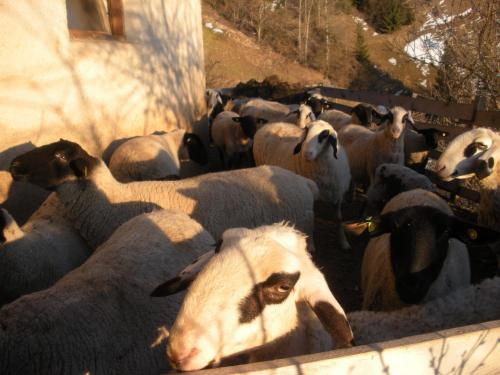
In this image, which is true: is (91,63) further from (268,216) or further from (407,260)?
(407,260)

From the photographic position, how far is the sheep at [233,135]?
827cm

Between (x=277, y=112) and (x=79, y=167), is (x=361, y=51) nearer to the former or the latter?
(x=277, y=112)

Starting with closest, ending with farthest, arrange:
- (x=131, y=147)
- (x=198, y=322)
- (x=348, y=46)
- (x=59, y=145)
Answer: (x=198, y=322)
(x=59, y=145)
(x=131, y=147)
(x=348, y=46)

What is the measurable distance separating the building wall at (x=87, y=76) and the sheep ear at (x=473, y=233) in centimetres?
452

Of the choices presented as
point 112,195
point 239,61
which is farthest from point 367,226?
point 239,61

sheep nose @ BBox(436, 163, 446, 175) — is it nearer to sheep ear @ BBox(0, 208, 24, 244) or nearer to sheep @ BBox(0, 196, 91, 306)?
sheep @ BBox(0, 196, 91, 306)

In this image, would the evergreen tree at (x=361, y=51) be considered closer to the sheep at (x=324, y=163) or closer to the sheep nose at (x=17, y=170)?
the sheep at (x=324, y=163)

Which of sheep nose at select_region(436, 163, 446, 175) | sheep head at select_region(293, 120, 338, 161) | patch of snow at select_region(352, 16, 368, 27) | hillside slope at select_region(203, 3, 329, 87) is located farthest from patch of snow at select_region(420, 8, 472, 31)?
patch of snow at select_region(352, 16, 368, 27)

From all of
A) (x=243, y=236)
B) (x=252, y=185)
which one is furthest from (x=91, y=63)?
(x=243, y=236)

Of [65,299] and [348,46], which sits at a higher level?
[348,46]

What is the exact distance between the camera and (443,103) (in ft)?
23.1

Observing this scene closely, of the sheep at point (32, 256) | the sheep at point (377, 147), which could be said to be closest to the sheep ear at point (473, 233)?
the sheep at point (32, 256)

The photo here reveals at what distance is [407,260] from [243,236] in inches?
56.7

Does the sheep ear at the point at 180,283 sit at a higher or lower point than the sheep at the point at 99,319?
higher
